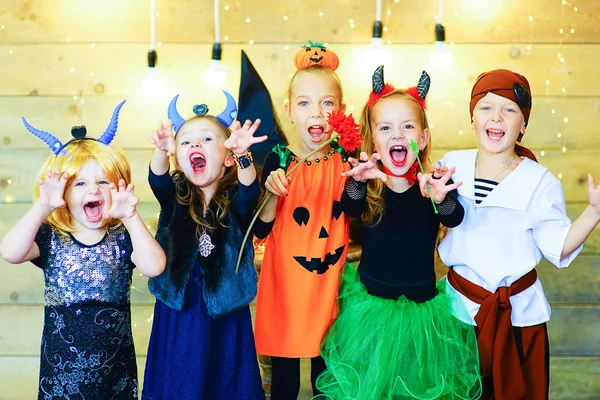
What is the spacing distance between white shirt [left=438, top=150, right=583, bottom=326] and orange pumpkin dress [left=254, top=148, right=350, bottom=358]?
36cm

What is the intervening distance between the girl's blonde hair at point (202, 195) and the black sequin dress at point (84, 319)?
202 mm

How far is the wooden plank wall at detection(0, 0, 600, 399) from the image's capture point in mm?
2545

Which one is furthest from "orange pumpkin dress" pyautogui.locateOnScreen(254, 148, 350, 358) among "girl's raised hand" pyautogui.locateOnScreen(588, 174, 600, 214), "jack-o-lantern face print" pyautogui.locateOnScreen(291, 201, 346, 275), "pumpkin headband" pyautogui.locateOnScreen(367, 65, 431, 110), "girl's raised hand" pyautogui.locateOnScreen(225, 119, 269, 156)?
"girl's raised hand" pyautogui.locateOnScreen(588, 174, 600, 214)

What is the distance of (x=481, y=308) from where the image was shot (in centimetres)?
193

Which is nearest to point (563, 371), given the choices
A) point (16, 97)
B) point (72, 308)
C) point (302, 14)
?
point (302, 14)

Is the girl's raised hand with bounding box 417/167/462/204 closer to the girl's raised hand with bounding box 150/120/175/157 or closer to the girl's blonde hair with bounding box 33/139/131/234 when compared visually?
the girl's raised hand with bounding box 150/120/175/157

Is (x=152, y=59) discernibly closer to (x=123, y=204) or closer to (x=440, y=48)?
(x=123, y=204)

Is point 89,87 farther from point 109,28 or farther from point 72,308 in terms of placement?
point 72,308

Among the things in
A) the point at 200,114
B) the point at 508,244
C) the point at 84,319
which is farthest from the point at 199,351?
the point at 508,244

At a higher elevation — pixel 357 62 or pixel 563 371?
pixel 357 62

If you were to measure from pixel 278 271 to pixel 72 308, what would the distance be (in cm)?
58

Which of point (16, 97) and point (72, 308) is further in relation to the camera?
point (16, 97)

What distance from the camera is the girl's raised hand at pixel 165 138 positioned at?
1851 mm

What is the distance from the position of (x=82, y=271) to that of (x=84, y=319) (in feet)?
0.39
